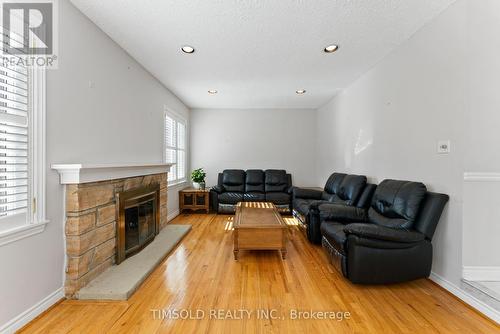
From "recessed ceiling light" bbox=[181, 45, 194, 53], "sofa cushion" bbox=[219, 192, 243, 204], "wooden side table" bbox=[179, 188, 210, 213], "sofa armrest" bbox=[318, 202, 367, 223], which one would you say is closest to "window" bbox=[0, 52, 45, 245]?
"recessed ceiling light" bbox=[181, 45, 194, 53]

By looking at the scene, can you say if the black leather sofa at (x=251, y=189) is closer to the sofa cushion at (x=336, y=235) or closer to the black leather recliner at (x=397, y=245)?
the sofa cushion at (x=336, y=235)

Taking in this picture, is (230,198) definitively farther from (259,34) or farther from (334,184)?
(259,34)

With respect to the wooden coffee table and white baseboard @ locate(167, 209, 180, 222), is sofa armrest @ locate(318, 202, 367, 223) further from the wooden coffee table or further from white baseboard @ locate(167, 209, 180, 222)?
white baseboard @ locate(167, 209, 180, 222)

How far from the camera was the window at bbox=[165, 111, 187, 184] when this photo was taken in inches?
193

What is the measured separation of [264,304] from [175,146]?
410 centimetres

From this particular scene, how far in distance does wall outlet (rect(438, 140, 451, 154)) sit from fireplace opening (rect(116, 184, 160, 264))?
3.37 meters

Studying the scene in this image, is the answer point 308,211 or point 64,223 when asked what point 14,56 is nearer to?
point 64,223

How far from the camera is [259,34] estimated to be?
262 centimetres

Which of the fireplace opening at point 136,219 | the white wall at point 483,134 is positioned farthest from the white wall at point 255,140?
the white wall at point 483,134

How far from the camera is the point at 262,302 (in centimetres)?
204

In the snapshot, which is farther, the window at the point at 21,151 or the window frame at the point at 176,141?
the window frame at the point at 176,141

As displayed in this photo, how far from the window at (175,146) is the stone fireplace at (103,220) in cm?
159

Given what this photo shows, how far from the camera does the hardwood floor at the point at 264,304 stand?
5.69ft

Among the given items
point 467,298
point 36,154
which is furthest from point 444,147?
point 36,154
